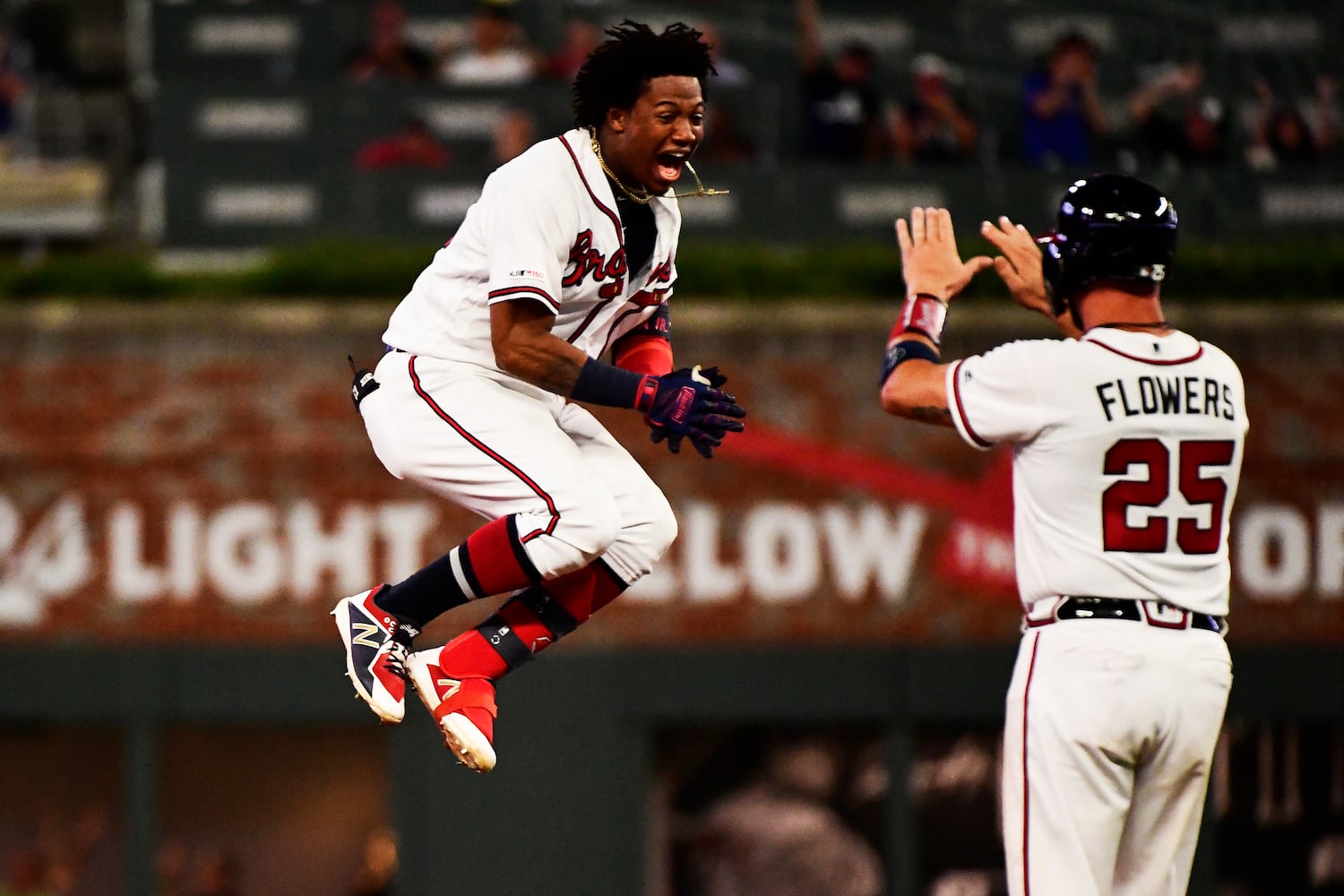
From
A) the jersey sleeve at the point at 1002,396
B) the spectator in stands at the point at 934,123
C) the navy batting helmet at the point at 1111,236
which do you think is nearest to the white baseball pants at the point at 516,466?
the jersey sleeve at the point at 1002,396

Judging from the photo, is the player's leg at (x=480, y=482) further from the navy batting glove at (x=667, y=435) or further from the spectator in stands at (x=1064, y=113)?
the spectator in stands at (x=1064, y=113)

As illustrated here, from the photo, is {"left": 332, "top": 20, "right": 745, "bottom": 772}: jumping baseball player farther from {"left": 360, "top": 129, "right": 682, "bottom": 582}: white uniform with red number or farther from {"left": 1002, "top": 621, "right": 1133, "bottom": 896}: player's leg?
{"left": 1002, "top": 621, "right": 1133, "bottom": 896}: player's leg

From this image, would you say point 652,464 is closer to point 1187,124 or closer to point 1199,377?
point 1187,124

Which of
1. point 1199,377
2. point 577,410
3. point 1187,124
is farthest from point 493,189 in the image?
point 1187,124

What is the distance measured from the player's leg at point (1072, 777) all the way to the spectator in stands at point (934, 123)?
707cm

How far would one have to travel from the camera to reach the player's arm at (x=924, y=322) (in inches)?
185

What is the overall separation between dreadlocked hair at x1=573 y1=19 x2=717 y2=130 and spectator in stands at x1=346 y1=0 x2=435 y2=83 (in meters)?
6.77

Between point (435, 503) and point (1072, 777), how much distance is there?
278 inches

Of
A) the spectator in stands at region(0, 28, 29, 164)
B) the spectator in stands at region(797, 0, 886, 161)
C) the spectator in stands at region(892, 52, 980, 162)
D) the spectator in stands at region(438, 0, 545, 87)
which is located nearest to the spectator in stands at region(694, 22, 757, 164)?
the spectator in stands at region(797, 0, 886, 161)

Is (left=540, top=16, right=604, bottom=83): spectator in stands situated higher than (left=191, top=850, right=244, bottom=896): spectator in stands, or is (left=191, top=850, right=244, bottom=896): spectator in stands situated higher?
(left=540, top=16, right=604, bottom=83): spectator in stands

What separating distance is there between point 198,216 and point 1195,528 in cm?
787

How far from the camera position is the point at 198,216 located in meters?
11.2

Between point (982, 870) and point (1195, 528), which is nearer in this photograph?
point (1195, 528)

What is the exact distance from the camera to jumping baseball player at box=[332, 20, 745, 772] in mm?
4520
